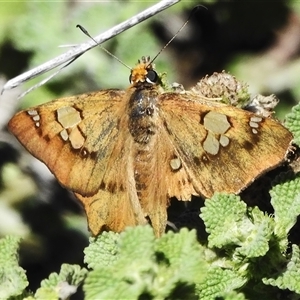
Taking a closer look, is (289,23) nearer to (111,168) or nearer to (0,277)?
(111,168)

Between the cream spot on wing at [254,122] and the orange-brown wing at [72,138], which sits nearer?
the cream spot on wing at [254,122]

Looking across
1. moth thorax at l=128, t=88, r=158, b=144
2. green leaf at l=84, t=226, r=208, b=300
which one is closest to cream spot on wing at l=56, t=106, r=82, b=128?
moth thorax at l=128, t=88, r=158, b=144

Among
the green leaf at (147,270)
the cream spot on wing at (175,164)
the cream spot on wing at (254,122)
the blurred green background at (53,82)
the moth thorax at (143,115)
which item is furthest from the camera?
the blurred green background at (53,82)

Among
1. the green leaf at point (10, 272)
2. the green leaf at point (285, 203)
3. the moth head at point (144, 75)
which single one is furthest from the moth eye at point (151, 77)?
the green leaf at point (10, 272)

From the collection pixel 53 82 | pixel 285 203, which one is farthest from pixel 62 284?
pixel 53 82

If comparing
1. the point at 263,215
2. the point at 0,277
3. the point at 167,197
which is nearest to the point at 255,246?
the point at 263,215

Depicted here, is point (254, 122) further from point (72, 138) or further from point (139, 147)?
point (72, 138)

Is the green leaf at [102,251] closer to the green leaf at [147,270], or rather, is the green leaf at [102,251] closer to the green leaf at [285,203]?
the green leaf at [147,270]

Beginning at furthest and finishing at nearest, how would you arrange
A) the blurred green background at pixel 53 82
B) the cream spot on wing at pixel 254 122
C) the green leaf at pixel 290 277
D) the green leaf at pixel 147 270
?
the blurred green background at pixel 53 82, the cream spot on wing at pixel 254 122, the green leaf at pixel 290 277, the green leaf at pixel 147 270
